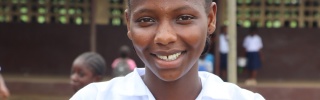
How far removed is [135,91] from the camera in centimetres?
182

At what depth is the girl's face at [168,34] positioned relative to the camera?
1.72 m

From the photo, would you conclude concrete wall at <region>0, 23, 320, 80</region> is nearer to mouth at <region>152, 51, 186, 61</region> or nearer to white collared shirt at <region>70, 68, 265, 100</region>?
white collared shirt at <region>70, 68, 265, 100</region>

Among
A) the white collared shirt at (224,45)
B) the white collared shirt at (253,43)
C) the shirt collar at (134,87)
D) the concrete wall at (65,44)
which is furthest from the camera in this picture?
the concrete wall at (65,44)

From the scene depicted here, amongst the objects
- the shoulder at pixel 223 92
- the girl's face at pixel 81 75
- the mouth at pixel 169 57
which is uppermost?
the mouth at pixel 169 57

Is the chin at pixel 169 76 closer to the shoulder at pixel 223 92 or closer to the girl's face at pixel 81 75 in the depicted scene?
the shoulder at pixel 223 92

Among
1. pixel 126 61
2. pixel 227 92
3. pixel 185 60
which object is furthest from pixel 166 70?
pixel 126 61

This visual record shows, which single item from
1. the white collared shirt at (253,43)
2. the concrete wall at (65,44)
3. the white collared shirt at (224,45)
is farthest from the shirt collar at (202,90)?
the concrete wall at (65,44)

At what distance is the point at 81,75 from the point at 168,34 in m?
3.08

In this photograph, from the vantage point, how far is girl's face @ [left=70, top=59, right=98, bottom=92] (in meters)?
4.67

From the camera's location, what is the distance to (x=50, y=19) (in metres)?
11.8

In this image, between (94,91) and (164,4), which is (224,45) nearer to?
(94,91)

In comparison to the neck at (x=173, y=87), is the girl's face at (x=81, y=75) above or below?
below

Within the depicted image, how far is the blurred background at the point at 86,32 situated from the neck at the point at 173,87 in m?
9.56

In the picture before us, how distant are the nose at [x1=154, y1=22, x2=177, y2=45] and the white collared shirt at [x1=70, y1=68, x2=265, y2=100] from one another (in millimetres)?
188
